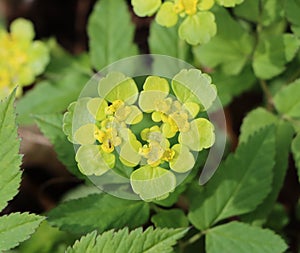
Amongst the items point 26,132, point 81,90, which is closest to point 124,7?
point 81,90

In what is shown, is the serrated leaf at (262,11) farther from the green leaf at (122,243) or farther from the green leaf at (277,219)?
the green leaf at (122,243)

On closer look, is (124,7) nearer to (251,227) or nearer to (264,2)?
(264,2)

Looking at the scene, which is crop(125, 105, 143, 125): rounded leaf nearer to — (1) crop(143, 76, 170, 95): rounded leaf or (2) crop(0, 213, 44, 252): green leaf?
(1) crop(143, 76, 170, 95): rounded leaf

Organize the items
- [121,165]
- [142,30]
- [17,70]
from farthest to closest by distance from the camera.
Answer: [142,30] < [17,70] < [121,165]

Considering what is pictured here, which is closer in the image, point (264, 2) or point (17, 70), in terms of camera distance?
point (264, 2)

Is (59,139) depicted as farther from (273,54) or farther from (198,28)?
(273,54)

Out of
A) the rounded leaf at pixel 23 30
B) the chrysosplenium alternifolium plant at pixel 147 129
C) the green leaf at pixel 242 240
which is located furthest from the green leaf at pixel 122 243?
the rounded leaf at pixel 23 30
